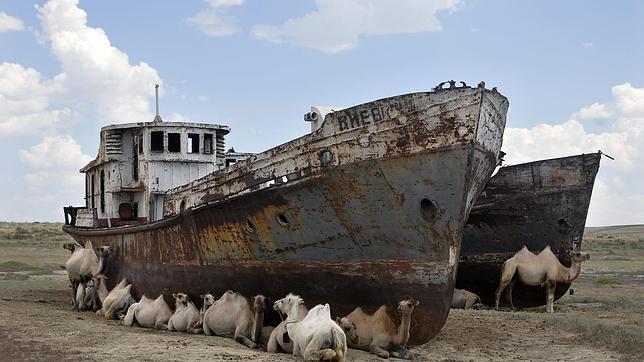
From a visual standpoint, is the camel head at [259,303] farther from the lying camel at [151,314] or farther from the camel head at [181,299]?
the lying camel at [151,314]

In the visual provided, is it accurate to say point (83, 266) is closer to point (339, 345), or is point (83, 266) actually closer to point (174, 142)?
point (174, 142)

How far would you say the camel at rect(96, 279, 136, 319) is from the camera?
13.0 m

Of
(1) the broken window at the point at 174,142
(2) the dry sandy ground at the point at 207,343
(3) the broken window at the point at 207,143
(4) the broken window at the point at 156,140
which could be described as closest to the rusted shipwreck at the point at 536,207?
(2) the dry sandy ground at the point at 207,343

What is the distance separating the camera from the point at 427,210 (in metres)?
8.98

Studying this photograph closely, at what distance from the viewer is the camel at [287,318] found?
889 centimetres

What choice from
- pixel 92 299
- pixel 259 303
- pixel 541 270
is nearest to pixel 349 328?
pixel 259 303

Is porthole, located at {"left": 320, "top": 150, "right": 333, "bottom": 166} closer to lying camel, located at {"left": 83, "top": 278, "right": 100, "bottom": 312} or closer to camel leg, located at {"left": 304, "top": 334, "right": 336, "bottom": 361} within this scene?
camel leg, located at {"left": 304, "top": 334, "right": 336, "bottom": 361}

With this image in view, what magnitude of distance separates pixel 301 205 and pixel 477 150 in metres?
2.42

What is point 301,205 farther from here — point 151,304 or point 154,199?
point 154,199

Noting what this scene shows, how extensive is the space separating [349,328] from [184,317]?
3205 millimetres

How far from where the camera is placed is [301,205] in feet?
31.9

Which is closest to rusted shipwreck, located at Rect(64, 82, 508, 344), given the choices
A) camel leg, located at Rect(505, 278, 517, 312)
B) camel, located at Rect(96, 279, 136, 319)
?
camel, located at Rect(96, 279, 136, 319)

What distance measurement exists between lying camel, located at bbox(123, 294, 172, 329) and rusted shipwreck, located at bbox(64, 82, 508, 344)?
0.59 m

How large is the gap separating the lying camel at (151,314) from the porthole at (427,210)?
15.5 feet
